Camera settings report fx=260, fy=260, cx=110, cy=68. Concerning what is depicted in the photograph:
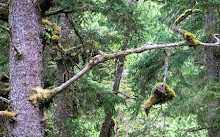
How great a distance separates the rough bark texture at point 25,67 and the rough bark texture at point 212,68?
17.5ft

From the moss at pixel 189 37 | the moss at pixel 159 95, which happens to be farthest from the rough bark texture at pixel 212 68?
the moss at pixel 159 95

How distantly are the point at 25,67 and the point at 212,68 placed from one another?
6605 millimetres

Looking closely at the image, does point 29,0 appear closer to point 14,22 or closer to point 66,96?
point 14,22

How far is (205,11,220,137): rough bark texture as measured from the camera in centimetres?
777

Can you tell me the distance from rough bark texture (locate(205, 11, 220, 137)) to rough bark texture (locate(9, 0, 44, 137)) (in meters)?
5.33

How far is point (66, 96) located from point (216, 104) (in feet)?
15.5

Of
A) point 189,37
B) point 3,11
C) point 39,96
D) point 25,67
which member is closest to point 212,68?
point 189,37

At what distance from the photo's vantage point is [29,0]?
4.54m

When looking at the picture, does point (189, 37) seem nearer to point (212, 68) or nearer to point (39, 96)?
point (39, 96)

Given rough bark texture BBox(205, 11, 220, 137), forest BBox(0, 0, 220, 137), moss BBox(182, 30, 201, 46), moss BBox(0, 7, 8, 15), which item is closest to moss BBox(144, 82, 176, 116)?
forest BBox(0, 0, 220, 137)

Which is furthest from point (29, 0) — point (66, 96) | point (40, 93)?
point (66, 96)

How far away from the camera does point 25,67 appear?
4.32 meters

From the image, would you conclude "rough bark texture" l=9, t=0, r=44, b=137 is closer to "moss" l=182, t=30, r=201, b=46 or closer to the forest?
the forest

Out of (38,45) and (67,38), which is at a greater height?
(38,45)
